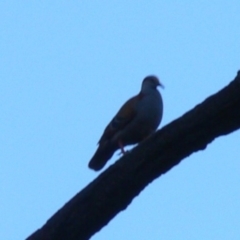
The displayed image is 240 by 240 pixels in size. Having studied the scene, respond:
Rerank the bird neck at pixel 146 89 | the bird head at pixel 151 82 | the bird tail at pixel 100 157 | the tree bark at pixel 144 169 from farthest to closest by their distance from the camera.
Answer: the bird head at pixel 151 82
the bird neck at pixel 146 89
the bird tail at pixel 100 157
the tree bark at pixel 144 169

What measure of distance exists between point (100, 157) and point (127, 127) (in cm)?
42

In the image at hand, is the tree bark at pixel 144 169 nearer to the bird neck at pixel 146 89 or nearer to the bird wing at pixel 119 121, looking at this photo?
the bird wing at pixel 119 121

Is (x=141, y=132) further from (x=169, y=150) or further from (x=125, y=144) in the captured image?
(x=169, y=150)

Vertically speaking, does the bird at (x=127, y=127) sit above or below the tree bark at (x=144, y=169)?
above

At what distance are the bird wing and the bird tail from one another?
11 centimetres

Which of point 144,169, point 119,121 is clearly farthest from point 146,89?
point 144,169

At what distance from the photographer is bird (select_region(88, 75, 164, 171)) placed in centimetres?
740

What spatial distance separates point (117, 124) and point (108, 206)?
14.2 feet

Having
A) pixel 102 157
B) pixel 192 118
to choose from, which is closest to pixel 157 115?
pixel 102 157

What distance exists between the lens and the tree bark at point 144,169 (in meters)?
3.17

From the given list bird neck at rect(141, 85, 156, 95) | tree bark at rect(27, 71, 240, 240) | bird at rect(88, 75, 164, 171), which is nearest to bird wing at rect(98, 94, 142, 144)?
bird at rect(88, 75, 164, 171)

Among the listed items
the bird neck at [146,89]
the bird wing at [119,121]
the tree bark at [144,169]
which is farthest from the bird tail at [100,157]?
the tree bark at [144,169]

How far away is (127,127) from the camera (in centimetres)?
743

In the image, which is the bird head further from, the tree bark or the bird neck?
the tree bark
